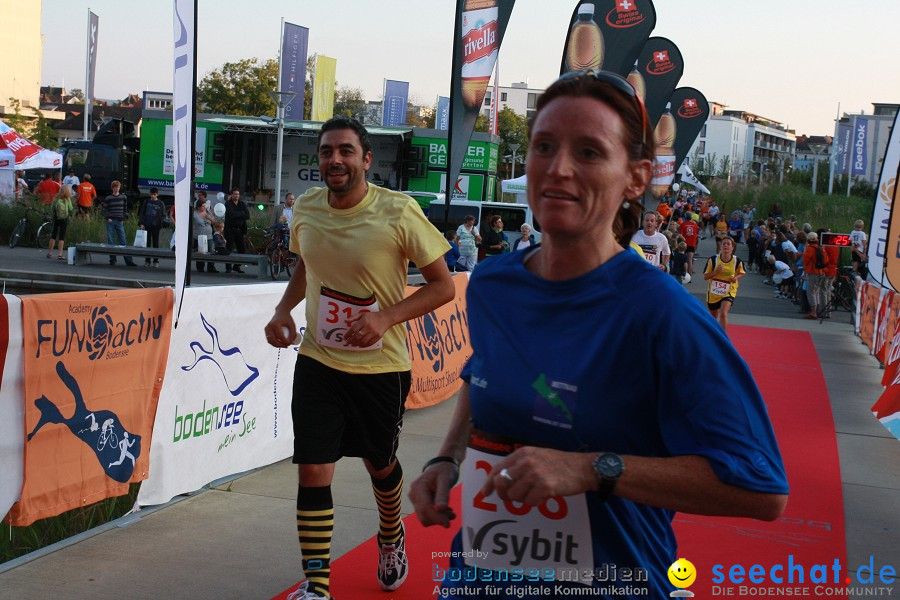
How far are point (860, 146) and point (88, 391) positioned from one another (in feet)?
158

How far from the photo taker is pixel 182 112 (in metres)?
5.88

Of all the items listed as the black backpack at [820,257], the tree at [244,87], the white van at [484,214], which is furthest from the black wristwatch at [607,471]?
the tree at [244,87]

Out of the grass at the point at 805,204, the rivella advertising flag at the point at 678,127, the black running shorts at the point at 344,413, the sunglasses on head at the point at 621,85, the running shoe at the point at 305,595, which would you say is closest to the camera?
the sunglasses on head at the point at 621,85

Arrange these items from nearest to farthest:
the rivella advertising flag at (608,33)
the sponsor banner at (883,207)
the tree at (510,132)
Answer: the sponsor banner at (883,207), the rivella advertising flag at (608,33), the tree at (510,132)

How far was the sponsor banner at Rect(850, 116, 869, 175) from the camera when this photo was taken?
4738cm

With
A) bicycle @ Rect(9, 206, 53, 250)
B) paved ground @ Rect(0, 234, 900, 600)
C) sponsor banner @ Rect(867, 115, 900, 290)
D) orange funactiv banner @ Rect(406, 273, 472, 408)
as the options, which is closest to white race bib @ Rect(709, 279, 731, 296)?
sponsor banner @ Rect(867, 115, 900, 290)

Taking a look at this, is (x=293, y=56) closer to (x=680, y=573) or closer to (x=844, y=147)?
(x=844, y=147)

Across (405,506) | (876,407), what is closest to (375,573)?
(405,506)

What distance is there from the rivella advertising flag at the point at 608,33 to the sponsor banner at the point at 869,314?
5.43m

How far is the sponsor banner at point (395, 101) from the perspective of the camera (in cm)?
4756

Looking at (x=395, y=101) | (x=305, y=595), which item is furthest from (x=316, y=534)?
(x=395, y=101)

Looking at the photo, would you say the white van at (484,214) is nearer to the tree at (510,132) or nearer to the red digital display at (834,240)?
the red digital display at (834,240)

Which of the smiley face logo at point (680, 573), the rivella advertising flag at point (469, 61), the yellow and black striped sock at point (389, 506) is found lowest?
the yellow and black striped sock at point (389, 506)

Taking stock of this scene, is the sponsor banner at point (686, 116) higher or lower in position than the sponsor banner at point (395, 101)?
lower
